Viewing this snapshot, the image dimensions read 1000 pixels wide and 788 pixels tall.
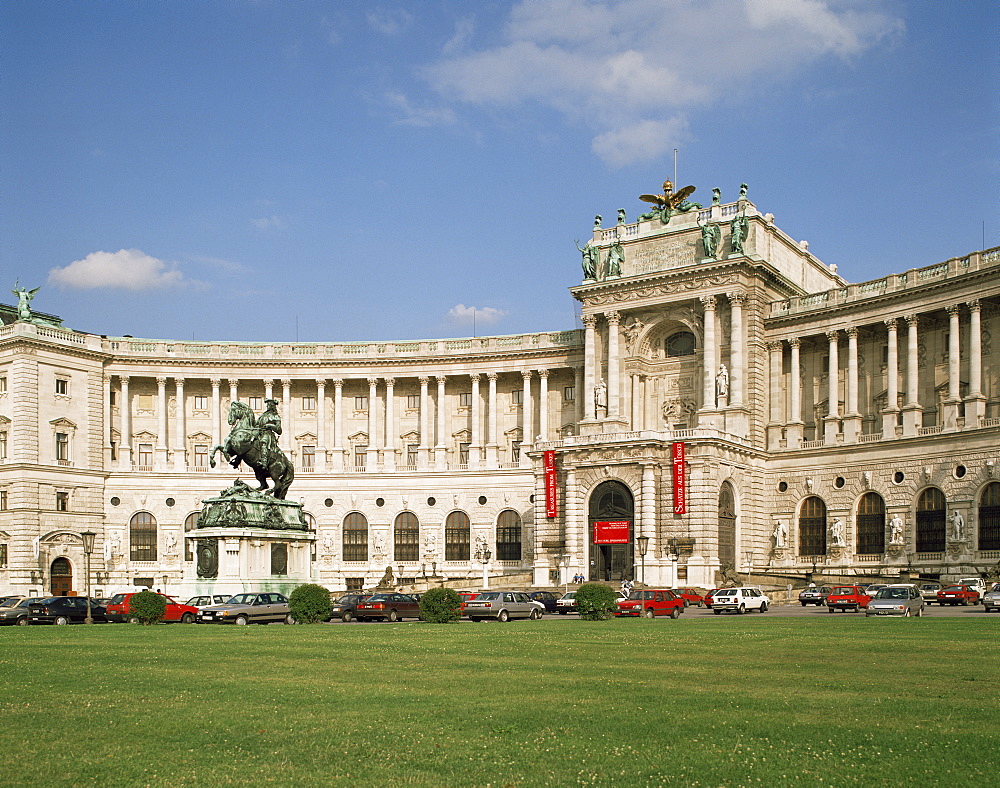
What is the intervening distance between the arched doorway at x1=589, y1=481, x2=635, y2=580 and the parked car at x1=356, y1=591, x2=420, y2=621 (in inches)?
1130

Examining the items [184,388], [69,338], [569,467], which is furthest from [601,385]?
[69,338]

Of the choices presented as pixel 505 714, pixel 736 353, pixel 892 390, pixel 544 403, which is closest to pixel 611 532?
pixel 736 353

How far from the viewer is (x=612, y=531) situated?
265ft

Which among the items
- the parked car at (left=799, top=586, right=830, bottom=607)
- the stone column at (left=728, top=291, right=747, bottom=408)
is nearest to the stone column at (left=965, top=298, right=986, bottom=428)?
the stone column at (left=728, top=291, right=747, bottom=408)

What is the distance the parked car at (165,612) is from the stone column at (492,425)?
153 feet

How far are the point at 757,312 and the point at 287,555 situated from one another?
46.1 meters

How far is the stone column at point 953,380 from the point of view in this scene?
7581cm

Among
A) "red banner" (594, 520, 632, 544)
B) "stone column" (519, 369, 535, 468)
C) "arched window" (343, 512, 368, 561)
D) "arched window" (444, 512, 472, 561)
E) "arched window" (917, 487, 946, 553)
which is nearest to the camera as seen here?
"arched window" (917, 487, 946, 553)

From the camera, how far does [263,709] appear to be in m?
19.1

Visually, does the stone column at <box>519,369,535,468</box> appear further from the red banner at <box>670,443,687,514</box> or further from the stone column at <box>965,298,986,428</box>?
the stone column at <box>965,298,986,428</box>

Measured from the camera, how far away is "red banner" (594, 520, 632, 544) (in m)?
80.4

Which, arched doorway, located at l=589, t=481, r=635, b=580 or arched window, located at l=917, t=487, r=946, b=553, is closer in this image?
arched window, located at l=917, t=487, r=946, b=553

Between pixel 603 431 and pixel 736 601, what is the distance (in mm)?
30884

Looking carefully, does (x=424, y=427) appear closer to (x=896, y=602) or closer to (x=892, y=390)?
(x=892, y=390)
